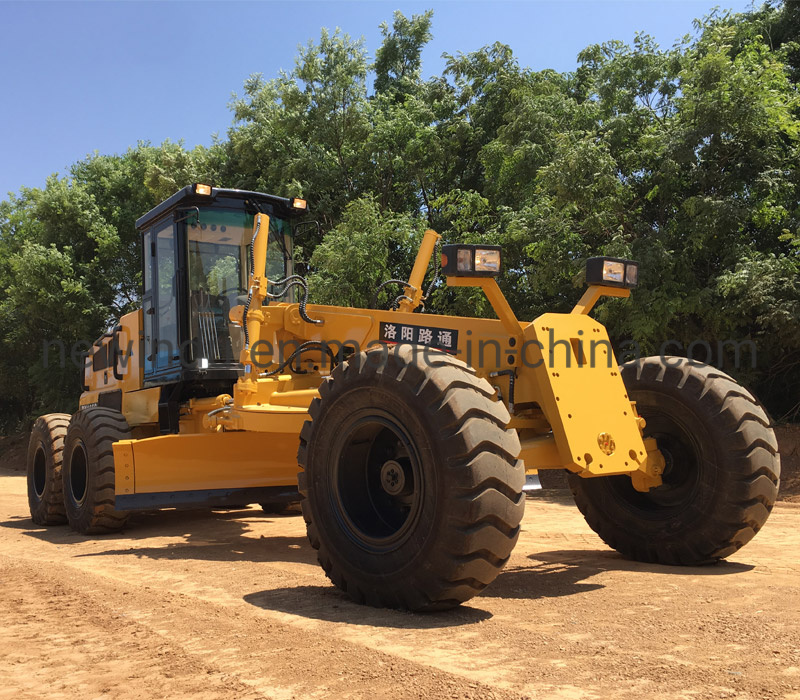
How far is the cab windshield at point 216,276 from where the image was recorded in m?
8.21

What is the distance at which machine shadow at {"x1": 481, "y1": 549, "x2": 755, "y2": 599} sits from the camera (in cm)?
479

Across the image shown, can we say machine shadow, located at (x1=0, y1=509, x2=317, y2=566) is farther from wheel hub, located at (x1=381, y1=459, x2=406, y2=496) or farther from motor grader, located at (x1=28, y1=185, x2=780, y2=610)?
wheel hub, located at (x1=381, y1=459, x2=406, y2=496)

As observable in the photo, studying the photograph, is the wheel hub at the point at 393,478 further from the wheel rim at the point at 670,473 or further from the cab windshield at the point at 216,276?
the cab windshield at the point at 216,276

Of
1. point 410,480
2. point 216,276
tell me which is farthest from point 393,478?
point 216,276

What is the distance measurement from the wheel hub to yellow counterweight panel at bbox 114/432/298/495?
3.12 meters

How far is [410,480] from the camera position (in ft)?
15.4

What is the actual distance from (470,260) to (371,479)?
58.8 inches

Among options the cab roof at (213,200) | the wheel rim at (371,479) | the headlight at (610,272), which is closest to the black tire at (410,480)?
the wheel rim at (371,479)

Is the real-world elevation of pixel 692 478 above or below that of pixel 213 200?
below

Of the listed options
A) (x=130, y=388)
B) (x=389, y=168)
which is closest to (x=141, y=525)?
(x=130, y=388)

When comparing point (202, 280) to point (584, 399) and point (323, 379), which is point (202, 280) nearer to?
point (323, 379)

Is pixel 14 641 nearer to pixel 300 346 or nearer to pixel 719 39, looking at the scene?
pixel 300 346

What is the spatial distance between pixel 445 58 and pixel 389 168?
328 centimetres

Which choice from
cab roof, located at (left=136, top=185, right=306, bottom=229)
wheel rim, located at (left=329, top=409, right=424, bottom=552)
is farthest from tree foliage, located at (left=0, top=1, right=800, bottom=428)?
wheel rim, located at (left=329, top=409, right=424, bottom=552)
